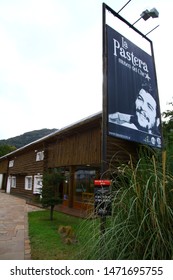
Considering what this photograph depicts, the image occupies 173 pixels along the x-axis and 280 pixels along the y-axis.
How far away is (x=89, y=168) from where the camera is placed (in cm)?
1404

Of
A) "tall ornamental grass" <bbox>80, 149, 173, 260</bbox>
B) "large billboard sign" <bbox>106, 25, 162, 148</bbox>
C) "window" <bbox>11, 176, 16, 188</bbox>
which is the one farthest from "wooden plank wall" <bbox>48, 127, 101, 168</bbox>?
"window" <bbox>11, 176, 16, 188</bbox>

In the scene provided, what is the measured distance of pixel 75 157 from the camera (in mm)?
13484

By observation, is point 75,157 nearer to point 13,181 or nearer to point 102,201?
point 102,201

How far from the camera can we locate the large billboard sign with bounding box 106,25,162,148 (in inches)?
184

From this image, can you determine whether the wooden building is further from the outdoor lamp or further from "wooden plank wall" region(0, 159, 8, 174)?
"wooden plank wall" region(0, 159, 8, 174)

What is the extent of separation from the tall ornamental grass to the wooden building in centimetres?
527

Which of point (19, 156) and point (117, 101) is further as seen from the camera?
point (19, 156)

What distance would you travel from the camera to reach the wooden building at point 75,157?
11.6 m

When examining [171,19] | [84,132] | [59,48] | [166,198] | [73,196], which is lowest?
[73,196]

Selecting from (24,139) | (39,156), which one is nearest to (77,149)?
(39,156)

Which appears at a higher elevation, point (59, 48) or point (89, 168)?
point (59, 48)
